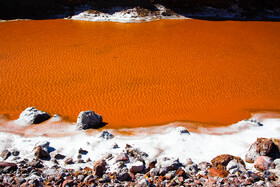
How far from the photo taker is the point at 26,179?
6418mm

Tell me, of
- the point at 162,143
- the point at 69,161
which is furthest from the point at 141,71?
the point at 69,161

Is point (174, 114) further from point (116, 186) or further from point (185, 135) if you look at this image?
point (116, 186)

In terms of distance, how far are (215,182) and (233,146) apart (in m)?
3.18

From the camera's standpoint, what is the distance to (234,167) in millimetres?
7250

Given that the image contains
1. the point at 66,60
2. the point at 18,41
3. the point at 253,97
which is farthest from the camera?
the point at 18,41

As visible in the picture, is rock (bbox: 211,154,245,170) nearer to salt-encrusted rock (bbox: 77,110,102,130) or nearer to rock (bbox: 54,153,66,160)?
rock (bbox: 54,153,66,160)

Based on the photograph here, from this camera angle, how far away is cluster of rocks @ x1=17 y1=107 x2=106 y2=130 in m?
10.3

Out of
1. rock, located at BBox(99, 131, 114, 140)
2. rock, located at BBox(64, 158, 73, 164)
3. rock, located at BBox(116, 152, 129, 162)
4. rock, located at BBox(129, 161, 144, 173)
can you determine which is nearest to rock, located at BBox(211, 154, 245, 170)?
rock, located at BBox(129, 161, 144, 173)

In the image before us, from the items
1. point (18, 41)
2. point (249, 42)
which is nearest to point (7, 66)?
point (18, 41)

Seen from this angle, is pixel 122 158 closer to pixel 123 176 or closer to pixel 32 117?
pixel 123 176

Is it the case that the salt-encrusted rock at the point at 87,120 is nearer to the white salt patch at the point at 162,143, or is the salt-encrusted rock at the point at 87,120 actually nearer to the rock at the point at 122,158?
the white salt patch at the point at 162,143

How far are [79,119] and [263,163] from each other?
22.1ft

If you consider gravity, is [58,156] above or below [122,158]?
below

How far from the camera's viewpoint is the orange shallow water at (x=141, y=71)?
12.5 meters
